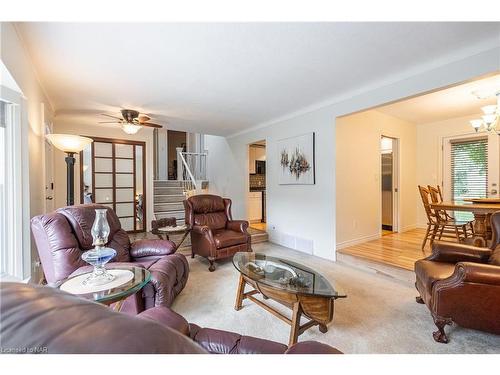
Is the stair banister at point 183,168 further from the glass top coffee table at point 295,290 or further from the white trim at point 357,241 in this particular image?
the glass top coffee table at point 295,290

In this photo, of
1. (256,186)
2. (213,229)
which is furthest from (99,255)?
(256,186)

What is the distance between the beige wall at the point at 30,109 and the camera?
5.53ft

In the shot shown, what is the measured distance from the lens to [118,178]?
5.33m

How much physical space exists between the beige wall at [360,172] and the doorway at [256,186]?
2.78 m

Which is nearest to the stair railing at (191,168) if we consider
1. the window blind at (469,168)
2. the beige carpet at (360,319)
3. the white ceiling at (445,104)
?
the beige carpet at (360,319)

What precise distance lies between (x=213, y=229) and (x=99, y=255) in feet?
7.79

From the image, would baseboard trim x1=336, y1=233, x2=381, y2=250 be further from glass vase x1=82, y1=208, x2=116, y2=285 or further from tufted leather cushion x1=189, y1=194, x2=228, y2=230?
glass vase x1=82, y1=208, x2=116, y2=285

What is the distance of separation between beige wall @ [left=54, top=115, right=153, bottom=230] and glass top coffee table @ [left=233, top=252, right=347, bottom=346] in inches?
160

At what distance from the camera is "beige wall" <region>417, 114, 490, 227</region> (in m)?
4.71

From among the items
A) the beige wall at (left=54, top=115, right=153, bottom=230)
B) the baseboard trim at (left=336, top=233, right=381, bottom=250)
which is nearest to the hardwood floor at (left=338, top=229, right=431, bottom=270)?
the baseboard trim at (left=336, top=233, right=381, bottom=250)

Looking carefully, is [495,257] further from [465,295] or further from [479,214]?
[479,214]

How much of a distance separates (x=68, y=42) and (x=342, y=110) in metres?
3.18

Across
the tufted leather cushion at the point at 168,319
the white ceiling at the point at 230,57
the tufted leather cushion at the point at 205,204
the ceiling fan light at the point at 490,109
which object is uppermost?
the white ceiling at the point at 230,57
